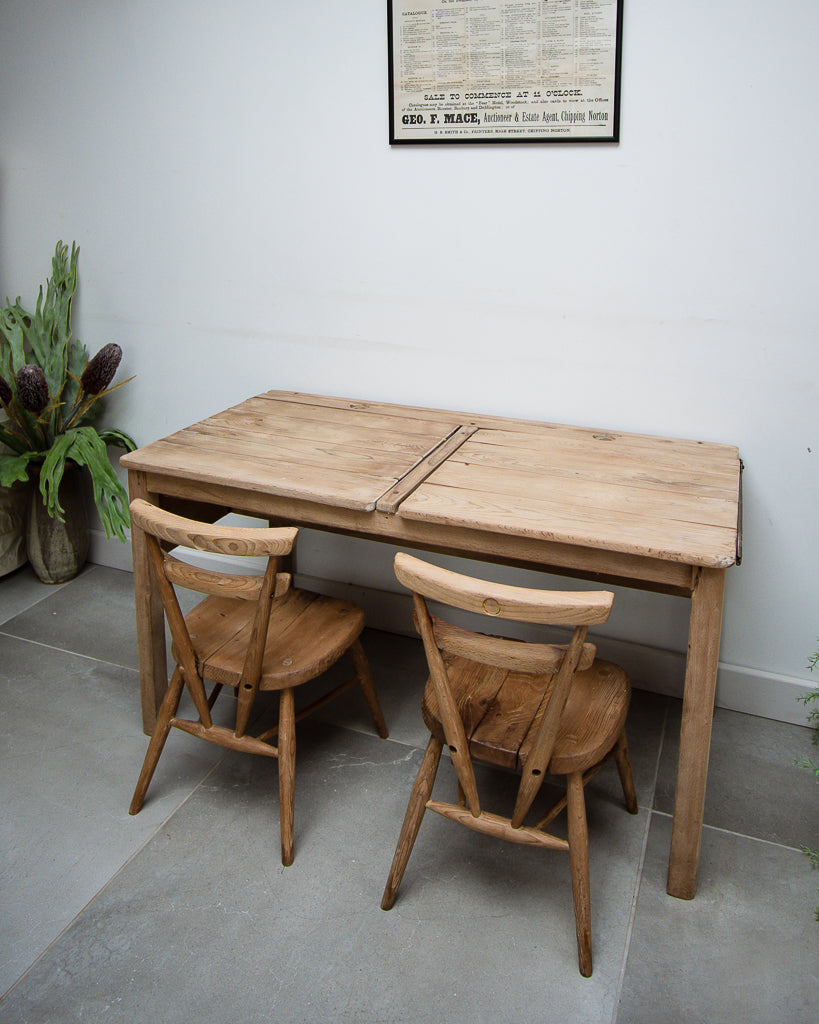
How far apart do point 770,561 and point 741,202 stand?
96 cm

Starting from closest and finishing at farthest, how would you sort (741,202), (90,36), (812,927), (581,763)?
1. (581,763)
2. (812,927)
3. (741,202)
4. (90,36)

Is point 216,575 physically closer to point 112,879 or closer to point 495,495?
Answer: point 495,495

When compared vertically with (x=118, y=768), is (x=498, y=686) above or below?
above

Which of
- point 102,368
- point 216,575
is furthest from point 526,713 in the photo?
point 102,368

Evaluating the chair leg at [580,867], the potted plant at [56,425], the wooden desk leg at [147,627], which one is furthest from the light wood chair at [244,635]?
the potted plant at [56,425]

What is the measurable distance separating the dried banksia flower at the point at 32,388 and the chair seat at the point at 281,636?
106 cm

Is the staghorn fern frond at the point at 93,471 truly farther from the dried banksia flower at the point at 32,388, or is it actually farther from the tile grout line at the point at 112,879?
the tile grout line at the point at 112,879

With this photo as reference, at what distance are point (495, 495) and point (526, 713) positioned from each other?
0.48 m

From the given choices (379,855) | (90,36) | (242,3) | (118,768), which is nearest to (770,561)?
(379,855)

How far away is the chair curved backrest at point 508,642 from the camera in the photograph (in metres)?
1.47

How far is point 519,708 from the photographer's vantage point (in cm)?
183

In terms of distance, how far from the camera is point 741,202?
215 cm

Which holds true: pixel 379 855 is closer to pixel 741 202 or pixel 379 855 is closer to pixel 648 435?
pixel 648 435

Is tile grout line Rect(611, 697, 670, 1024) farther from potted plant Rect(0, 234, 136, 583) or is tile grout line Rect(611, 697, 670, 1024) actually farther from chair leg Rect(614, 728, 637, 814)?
potted plant Rect(0, 234, 136, 583)
